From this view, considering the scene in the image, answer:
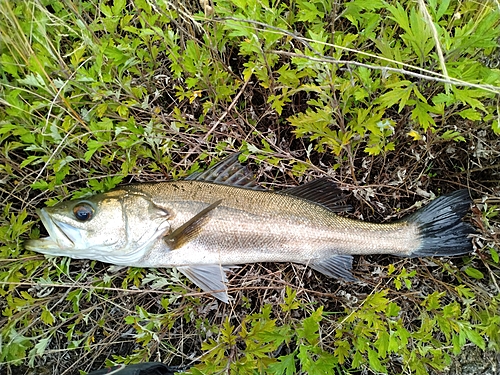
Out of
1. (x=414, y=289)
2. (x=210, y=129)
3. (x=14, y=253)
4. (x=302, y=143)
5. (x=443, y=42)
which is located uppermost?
(x=443, y=42)

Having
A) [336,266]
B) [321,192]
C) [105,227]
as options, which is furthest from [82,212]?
[336,266]

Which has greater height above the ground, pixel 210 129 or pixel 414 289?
pixel 210 129

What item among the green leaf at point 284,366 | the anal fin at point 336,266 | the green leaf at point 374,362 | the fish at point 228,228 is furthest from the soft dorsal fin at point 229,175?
the green leaf at point 374,362

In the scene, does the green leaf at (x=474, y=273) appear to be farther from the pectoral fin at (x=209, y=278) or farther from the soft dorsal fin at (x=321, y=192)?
the pectoral fin at (x=209, y=278)

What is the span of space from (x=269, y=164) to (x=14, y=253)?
204cm

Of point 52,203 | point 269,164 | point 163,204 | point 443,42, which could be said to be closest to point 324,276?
point 269,164

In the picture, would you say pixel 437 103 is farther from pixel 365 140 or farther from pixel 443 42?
pixel 365 140

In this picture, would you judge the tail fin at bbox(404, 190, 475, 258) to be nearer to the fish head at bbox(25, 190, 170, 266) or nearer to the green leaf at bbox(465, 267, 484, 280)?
the green leaf at bbox(465, 267, 484, 280)

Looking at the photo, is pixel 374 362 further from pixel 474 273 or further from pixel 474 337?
pixel 474 273

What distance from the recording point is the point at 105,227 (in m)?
2.60

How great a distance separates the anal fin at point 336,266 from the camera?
9.49ft

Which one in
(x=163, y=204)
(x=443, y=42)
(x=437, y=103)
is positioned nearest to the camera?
(x=443, y=42)

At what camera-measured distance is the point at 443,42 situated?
225cm

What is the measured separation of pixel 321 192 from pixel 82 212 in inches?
68.8
